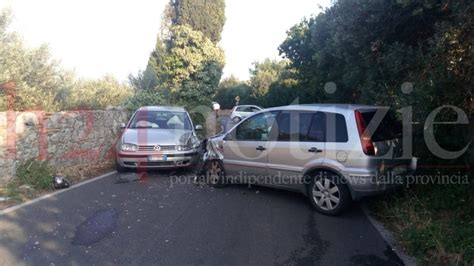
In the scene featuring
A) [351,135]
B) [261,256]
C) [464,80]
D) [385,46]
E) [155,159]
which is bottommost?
[261,256]

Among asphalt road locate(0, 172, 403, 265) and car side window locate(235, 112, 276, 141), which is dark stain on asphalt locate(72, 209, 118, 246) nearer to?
asphalt road locate(0, 172, 403, 265)

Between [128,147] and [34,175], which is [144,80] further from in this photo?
[34,175]

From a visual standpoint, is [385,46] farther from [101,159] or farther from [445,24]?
[101,159]

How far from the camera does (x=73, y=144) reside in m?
9.62

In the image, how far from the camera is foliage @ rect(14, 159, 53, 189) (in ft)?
25.0

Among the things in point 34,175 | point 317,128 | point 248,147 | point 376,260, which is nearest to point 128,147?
point 34,175

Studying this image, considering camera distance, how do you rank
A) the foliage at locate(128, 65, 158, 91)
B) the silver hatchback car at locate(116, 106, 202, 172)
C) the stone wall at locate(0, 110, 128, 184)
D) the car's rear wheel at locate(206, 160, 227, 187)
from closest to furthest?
the stone wall at locate(0, 110, 128, 184), the car's rear wheel at locate(206, 160, 227, 187), the silver hatchback car at locate(116, 106, 202, 172), the foliage at locate(128, 65, 158, 91)

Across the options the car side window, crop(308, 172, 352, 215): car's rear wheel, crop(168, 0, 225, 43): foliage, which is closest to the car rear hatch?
crop(308, 172, 352, 215): car's rear wheel

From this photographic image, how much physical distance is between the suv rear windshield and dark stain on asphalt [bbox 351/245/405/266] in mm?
1861

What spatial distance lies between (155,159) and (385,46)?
5.29 meters

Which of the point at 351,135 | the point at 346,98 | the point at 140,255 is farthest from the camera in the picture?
the point at 346,98

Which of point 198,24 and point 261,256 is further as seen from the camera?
point 198,24

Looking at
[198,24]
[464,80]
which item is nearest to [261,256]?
[464,80]

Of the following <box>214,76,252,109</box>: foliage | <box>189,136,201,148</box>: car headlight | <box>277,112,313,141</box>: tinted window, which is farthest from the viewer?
<box>214,76,252,109</box>: foliage
